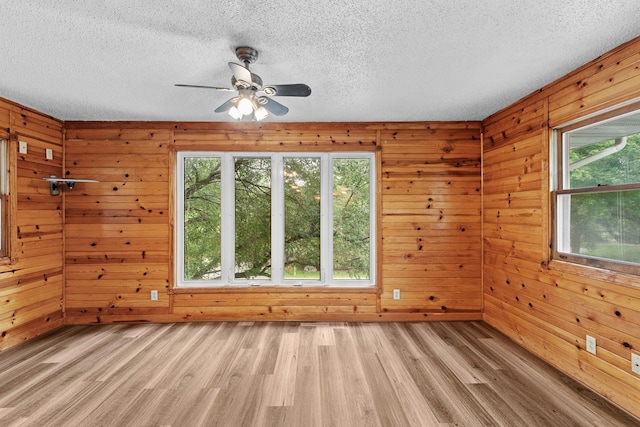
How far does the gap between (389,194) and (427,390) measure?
221 centimetres

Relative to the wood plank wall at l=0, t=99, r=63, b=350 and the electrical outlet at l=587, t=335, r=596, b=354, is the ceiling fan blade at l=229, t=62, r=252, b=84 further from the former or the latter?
the electrical outlet at l=587, t=335, r=596, b=354

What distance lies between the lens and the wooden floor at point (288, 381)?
2068 mm

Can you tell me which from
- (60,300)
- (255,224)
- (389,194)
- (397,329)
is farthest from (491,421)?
(60,300)

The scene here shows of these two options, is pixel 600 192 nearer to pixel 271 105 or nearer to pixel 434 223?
pixel 434 223

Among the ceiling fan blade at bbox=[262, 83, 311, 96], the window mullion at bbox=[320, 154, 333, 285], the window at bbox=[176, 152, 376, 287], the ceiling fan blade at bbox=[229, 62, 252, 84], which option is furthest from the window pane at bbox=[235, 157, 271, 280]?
the ceiling fan blade at bbox=[229, 62, 252, 84]

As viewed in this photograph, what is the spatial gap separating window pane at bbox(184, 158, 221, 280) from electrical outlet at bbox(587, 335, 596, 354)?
378 centimetres

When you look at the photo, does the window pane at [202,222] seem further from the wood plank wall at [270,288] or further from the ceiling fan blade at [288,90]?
the ceiling fan blade at [288,90]

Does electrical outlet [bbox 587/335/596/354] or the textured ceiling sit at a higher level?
the textured ceiling

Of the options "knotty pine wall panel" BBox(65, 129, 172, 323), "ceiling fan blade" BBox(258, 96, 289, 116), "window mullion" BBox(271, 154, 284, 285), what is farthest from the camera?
"window mullion" BBox(271, 154, 284, 285)

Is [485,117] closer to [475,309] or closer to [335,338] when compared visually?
[475,309]

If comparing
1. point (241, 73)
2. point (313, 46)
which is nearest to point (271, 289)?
point (241, 73)

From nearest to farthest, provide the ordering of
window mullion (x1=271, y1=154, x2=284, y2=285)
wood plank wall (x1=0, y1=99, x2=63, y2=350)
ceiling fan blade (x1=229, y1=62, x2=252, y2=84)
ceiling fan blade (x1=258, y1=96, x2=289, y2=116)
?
ceiling fan blade (x1=229, y1=62, x2=252, y2=84) < ceiling fan blade (x1=258, y1=96, x2=289, y2=116) < wood plank wall (x1=0, y1=99, x2=63, y2=350) < window mullion (x1=271, y1=154, x2=284, y2=285)

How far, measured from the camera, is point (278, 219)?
396 centimetres

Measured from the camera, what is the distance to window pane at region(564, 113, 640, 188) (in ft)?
7.20
